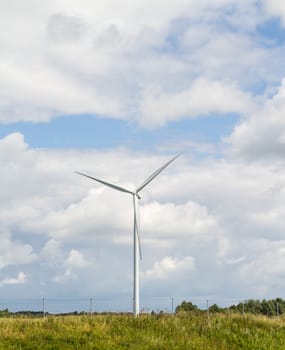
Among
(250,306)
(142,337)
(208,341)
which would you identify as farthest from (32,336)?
(250,306)

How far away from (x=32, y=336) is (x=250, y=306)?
70.8 m

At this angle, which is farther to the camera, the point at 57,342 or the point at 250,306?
the point at 250,306

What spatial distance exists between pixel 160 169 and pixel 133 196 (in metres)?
3.71

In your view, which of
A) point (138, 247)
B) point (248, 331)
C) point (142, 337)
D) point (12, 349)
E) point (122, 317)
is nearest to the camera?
point (12, 349)

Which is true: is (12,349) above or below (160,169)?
below

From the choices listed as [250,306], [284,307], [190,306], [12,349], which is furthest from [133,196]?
[284,307]

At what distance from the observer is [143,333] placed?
52781 mm

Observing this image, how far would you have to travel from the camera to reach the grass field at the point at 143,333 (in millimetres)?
49562

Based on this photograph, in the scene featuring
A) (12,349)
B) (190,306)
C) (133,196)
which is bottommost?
(12,349)

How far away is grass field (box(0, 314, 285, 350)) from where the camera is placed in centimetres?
4956

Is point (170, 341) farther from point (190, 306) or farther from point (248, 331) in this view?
point (190, 306)

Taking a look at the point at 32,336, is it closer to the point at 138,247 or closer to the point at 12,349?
the point at 12,349

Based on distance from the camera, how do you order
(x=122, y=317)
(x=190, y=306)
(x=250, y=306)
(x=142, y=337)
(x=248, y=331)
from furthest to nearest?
1. (x=250, y=306)
2. (x=190, y=306)
3. (x=122, y=317)
4. (x=248, y=331)
5. (x=142, y=337)

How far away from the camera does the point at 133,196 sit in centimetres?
6881
